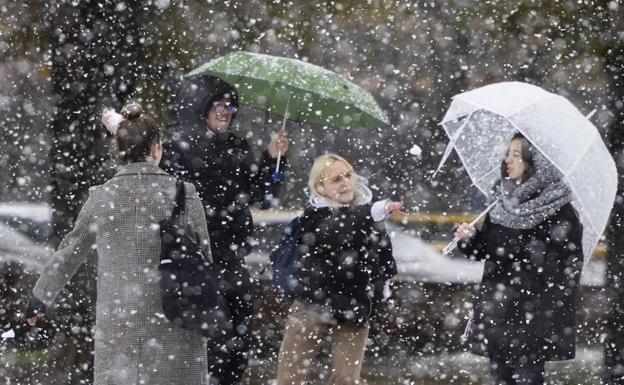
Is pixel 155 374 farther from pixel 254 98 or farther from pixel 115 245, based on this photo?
pixel 254 98

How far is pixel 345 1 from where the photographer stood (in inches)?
589

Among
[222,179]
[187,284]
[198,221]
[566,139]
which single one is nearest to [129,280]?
[187,284]

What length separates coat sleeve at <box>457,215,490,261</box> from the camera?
635 cm

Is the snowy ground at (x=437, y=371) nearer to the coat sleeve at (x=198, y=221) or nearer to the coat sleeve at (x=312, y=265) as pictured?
the coat sleeve at (x=312, y=265)

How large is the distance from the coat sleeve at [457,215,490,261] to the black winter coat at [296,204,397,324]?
0.52m

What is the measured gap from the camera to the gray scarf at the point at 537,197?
6.03 m

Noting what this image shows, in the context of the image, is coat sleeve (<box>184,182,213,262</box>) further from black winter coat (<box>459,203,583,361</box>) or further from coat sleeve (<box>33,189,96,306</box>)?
black winter coat (<box>459,203,583,361</box>)

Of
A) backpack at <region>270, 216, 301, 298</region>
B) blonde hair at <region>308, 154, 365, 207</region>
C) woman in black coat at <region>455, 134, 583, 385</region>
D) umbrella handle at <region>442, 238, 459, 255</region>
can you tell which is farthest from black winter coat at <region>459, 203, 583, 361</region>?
backpack at <region>270, 216, 301, 298</region>

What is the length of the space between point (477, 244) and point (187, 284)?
2.28 metres

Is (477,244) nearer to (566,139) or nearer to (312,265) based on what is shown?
(566,139)

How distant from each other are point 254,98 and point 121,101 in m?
0.94

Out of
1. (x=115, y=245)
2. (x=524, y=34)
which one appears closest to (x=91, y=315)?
(x=115, y=245)

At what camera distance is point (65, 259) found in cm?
479

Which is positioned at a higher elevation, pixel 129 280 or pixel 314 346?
pixel 129 280
